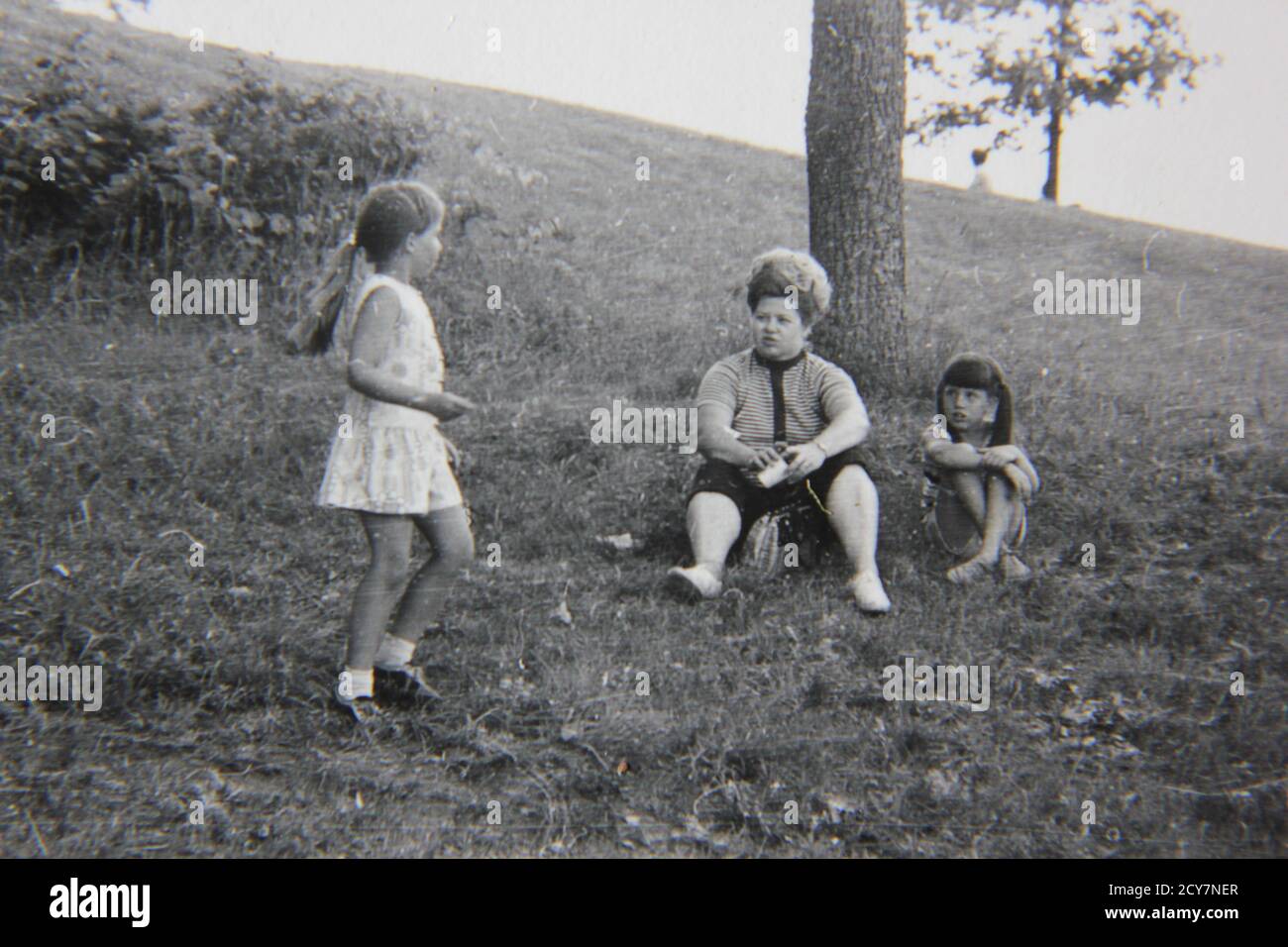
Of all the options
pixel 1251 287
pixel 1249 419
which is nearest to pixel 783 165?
pixel 1251 287

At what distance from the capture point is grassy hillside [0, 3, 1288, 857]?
9.89 feet

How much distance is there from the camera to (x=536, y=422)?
606cm

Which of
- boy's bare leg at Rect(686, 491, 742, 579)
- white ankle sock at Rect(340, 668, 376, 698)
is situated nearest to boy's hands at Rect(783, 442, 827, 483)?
boy's bare leg at Rect(686, 491, 742, 579)

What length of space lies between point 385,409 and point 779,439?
6.61 feet

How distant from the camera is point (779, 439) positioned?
4777mm

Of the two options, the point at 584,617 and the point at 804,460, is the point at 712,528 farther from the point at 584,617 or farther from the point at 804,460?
the point at 584,617

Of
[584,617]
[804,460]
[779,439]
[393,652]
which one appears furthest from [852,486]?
[393,652]

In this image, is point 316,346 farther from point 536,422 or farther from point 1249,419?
point 1249,419

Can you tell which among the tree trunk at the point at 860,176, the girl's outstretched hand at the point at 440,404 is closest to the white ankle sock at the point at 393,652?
the girl's outstretched hand at the point at 440,404

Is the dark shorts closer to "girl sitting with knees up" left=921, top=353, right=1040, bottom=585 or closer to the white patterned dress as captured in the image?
"girl sitting with knees up" left=921, top=353, right=1040, bottom=585

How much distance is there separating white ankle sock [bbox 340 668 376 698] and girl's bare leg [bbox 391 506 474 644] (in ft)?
0.64

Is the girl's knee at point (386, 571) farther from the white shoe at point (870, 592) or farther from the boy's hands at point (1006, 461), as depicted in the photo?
the boy's hands at point (1006, 461)
